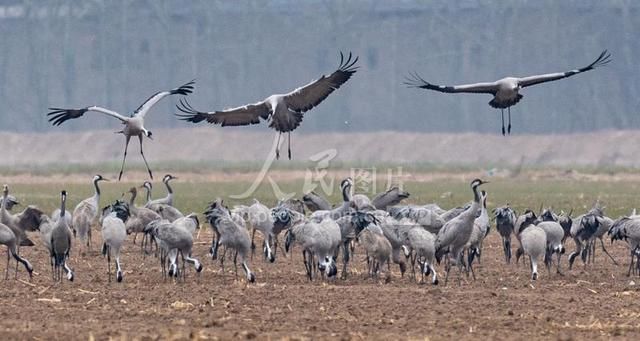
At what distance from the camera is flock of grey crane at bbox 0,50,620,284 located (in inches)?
615

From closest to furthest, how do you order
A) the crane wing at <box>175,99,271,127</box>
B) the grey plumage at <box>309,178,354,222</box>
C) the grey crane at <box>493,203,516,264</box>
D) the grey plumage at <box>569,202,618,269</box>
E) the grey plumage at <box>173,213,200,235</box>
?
the grey plumage at <box>173,213,200,235</box>
the grey plumage at <box>309,178,354,222</box>
the grey plumage at <box>569,202,618,269</box>
the grey crane at <box>493,203,516,264</box>
the crane wing at <box>175,99,271,127</box>

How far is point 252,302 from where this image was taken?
44.0 ft

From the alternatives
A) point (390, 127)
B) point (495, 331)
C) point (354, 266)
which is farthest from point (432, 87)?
point (390, 127)

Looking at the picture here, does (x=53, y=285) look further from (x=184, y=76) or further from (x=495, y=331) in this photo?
(x=184, y=76)

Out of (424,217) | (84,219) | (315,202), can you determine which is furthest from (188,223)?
(315,202)

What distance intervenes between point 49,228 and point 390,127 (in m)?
47.8

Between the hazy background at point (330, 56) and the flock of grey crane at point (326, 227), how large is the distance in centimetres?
4480

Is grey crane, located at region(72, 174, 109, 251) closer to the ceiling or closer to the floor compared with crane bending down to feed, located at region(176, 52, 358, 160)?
closer to the floor

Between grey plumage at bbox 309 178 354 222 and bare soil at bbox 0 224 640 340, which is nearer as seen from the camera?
bare soil at bbox 0 224 640 340

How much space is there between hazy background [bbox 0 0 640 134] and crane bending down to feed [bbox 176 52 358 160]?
44.5 meters

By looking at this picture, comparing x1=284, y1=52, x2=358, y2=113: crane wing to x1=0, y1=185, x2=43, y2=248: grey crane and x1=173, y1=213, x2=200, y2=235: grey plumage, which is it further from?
x1=0, y1=185, x2=43, y2=248: grey crane

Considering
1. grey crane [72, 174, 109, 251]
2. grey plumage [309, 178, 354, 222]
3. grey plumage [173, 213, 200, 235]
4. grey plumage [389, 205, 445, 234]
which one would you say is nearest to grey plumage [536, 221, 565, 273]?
grey plumage [389, 205, 445, 234]

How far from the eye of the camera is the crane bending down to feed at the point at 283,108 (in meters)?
18.6

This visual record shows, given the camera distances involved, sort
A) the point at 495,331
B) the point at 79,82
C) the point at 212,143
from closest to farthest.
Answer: the point at 495,331
the point at 212,143
the point at 79,82
